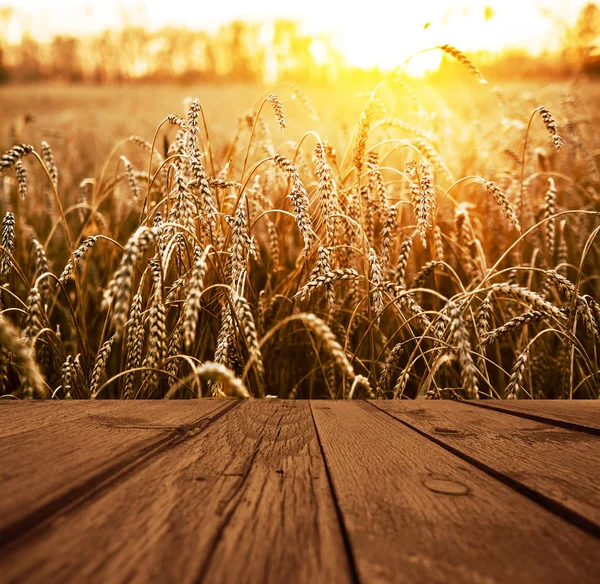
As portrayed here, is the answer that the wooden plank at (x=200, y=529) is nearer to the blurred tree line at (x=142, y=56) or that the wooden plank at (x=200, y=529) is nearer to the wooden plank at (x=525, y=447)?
the wooden plank at (x=525, y=447)

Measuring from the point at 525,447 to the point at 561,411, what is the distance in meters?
0.37

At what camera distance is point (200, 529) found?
21.8 inches

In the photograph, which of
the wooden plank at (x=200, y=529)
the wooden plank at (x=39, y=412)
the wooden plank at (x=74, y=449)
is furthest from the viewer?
the wooden plank at (x=39, y=412)

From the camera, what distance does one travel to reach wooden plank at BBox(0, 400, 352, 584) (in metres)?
0.47

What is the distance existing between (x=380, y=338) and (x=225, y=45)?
147 ft

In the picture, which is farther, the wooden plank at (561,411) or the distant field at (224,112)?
the distant field at (224,112)

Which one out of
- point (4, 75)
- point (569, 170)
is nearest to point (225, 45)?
point (4, 75)

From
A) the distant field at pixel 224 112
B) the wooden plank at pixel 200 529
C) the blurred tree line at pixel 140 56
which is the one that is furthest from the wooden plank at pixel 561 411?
the blurred tree line at pixel 140 56

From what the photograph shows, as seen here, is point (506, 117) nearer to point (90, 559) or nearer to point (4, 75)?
point (90, 559)

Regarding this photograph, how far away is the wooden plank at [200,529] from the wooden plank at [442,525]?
31 millimetres

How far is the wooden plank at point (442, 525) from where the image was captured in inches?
19.2

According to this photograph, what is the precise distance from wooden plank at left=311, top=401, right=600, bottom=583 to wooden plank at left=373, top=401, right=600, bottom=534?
0.13 ft

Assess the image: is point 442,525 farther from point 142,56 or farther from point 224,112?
point 142,56

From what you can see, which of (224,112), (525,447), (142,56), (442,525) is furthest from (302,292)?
(142,56)
